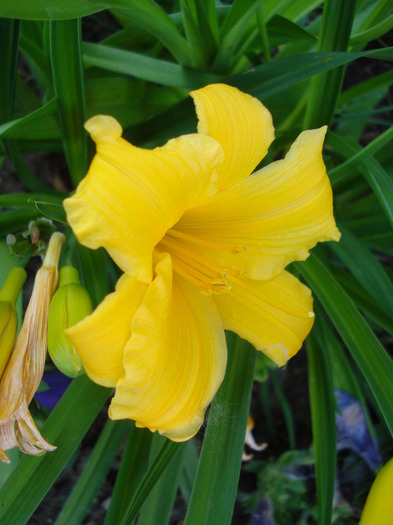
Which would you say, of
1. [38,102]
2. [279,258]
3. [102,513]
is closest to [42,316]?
[279,258]

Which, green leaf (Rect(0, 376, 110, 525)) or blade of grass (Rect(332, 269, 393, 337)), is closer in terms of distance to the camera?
green leaf (Rect(0, 376, 110, 525))

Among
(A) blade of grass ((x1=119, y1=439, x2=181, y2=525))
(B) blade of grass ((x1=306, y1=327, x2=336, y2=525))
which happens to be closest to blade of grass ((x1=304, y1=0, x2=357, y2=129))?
(B) blade of grass ((x1=306, y1=327, x2=336, y2=525))

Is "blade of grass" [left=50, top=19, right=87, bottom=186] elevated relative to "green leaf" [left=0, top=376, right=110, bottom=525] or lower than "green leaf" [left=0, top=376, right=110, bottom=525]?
elevated

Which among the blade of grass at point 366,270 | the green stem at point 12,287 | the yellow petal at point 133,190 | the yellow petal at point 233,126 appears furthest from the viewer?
the blade of grass at point 366,270

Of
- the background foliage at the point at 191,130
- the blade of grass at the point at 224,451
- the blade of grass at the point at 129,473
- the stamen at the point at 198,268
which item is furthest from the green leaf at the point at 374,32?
the blade of grass at the point at 129,473

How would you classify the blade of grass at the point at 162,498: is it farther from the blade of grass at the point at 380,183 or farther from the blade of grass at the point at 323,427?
the blade of grass at the point at 380,183

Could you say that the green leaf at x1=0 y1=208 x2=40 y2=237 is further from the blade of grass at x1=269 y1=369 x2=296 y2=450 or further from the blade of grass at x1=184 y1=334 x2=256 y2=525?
the blade of grass at x1=269 y1=369 x2=296 y2=450

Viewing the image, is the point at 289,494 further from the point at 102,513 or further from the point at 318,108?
the point at 318,108
